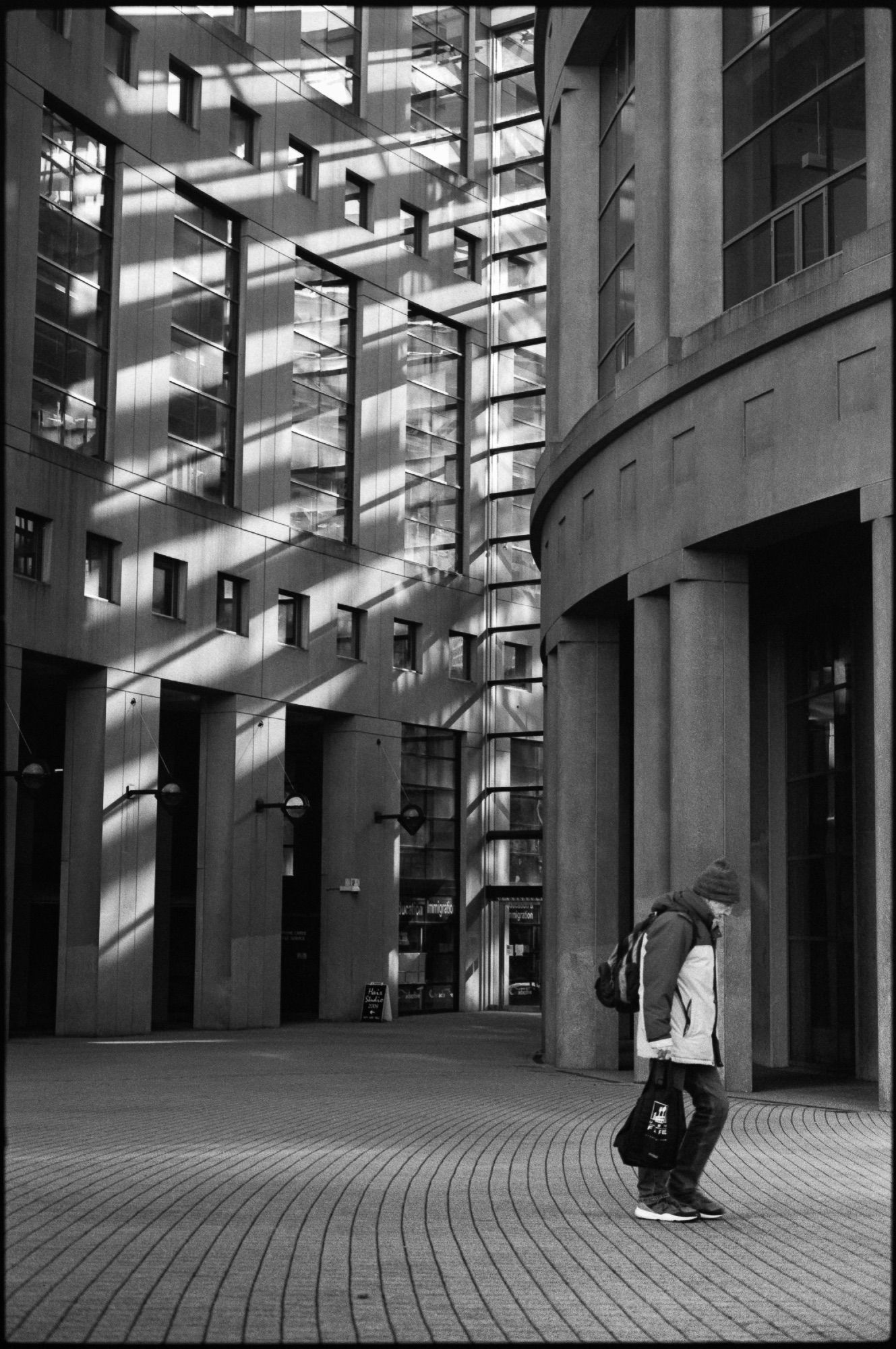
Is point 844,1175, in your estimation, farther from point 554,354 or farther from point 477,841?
point 477,841

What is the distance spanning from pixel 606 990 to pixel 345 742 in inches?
1098

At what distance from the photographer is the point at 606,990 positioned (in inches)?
364

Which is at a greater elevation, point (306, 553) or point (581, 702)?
point (306, 553)

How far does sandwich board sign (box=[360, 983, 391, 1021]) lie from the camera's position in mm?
35969

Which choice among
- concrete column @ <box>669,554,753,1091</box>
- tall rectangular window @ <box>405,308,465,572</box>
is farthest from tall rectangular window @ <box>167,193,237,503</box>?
concrete column @ <box>669,554,753,1091</box>

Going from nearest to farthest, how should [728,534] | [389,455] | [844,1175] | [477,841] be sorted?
1. [844,1175]
2. [728,534]
3. [389,455]
4. [477,841]

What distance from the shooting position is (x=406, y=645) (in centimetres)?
3966

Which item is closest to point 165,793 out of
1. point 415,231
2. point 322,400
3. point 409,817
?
point 409,817

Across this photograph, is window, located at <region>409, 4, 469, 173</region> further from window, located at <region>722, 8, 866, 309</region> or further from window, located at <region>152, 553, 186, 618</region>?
window, located at <region>722, 8, 866, 309</region>

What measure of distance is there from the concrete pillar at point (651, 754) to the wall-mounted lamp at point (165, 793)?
496 inches

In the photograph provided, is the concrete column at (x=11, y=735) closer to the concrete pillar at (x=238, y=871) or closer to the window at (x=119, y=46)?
the concrete pillar at (x=238, y=871)

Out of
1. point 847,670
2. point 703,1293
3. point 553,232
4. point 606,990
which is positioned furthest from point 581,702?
point 703,1293

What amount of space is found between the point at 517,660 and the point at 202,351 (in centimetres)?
1403

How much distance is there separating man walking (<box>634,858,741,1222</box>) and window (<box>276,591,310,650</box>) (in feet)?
86.2
